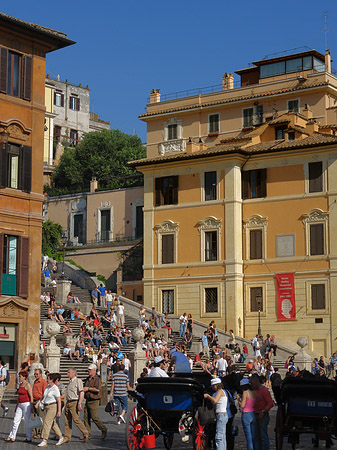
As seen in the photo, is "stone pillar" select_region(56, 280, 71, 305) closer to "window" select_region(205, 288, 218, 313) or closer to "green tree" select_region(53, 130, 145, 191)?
"window" select_region(205, 288, 218, 313)

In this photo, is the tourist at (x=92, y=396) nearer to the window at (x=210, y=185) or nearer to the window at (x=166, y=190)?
the window at (x=210, y=185)

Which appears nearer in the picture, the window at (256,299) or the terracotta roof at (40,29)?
the terracotta roof at (40,29)

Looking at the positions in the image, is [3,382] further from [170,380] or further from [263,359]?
[263,359]

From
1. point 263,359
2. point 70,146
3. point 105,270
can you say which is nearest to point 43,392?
point 263,359

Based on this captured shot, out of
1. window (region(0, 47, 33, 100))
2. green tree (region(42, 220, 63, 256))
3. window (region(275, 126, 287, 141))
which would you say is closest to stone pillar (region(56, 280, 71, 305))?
Answer: window (region(0, 47, 33, 100))

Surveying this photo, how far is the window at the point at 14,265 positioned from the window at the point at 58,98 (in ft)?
174

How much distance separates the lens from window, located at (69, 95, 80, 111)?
90.1 meters

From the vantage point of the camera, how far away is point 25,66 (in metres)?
37.1

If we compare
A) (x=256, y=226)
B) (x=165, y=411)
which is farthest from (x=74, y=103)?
(x=165, y=411)

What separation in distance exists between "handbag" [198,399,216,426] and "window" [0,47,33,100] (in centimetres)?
2112

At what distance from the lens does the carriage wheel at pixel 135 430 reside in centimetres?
1780

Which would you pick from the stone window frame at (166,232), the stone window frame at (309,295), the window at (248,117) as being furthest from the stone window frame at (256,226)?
the window at (248,117)

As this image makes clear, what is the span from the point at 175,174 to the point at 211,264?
5.75m

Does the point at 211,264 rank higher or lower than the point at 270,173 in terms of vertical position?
lower
